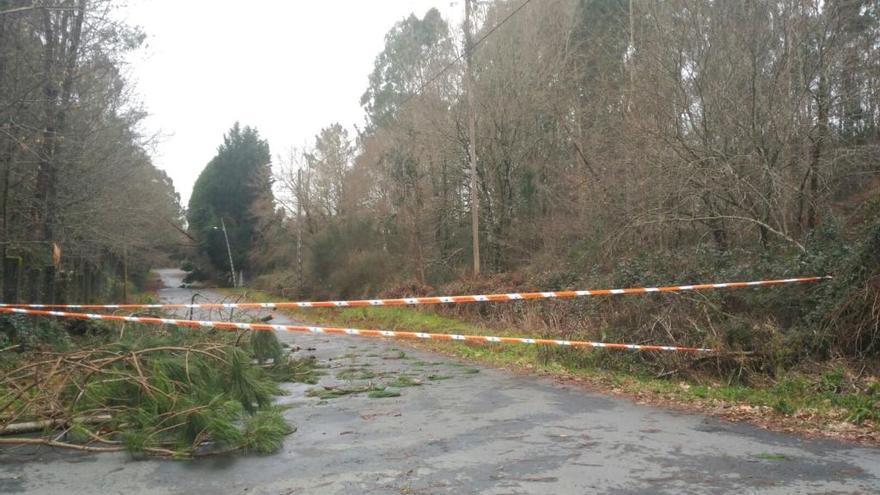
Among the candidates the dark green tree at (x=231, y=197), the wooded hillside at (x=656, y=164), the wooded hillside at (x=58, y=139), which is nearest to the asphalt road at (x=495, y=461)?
the wooded hillside at (x=656, y=164)

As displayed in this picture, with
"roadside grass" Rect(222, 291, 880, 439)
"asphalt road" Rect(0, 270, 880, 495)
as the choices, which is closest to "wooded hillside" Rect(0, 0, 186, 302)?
"asphalt road" Rect(0, 270, 880, 495)

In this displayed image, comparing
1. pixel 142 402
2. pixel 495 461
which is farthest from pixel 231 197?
pixel 495 461

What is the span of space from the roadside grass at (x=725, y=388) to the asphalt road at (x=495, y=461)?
722 millimetres

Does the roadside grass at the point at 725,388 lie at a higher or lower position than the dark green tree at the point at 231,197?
lower

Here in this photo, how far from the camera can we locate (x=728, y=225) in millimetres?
14555

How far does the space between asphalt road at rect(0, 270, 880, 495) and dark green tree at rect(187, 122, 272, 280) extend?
58851 millimetres

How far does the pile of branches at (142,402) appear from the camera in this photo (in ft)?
20.6

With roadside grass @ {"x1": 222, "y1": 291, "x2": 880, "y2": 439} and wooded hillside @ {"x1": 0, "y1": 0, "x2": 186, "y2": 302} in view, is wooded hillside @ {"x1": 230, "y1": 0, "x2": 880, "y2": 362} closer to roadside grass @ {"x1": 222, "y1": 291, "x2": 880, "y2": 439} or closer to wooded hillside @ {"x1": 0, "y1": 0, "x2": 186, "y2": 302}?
roadside grass @ {"x1": 222, "y1": 291, "x2": 880, "y2": 439}

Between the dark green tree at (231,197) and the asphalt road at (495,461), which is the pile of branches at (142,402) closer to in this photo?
the asphalt road at (495,461)

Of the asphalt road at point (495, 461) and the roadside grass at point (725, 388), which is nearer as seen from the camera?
the asphalt road at point (495, 461)

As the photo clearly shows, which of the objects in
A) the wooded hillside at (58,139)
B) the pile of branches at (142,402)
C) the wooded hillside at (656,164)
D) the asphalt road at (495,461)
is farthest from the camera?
the wooded hillside at (58,139)

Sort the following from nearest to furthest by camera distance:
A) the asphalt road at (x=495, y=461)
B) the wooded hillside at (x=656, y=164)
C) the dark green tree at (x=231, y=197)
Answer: the asphalt road at (x=495, y=461), the wooded hillside at (x=656, y=164), the dark green tree at (x=231, y=197)

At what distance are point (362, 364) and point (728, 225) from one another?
8.14 m

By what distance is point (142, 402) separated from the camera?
266 inches
